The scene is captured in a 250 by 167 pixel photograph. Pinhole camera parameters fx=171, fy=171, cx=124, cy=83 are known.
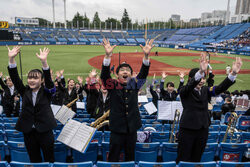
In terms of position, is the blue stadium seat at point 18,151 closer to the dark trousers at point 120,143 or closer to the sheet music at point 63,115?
the sheet music at point 63,115

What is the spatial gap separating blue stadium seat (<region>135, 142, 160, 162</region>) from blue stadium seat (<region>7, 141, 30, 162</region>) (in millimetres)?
2505

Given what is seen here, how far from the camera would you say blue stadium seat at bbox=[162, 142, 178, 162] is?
3.92 metres

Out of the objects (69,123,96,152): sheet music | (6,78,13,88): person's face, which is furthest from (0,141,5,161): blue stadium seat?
(6,78,13,88): person's face

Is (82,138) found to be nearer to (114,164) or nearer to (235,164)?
(114,164)

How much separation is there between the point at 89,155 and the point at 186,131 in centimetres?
223

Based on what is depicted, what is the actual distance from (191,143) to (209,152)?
2.94 ft

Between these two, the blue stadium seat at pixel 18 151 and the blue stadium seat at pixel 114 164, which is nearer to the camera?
the blue stadium seat at pixel 114 164

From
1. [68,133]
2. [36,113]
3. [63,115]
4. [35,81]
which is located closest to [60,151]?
[68,133]

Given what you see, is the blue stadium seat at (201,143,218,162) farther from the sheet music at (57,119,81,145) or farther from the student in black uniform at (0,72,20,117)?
the student in black uniform at (0,72,20,117)

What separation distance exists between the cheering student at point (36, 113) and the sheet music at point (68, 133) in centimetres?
29

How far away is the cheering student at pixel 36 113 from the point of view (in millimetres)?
3297

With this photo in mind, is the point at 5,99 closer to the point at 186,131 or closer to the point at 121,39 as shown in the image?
the point at 186,131

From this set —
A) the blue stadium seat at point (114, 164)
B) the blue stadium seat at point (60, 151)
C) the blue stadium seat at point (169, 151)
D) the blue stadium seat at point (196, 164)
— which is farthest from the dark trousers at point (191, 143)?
the blue stadium seat at point (60, 151)

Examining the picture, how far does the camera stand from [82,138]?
3.60 metres
